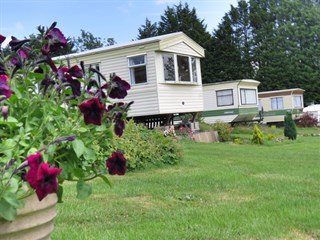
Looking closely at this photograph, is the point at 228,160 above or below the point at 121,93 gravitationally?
below

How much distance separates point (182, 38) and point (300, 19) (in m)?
29.3

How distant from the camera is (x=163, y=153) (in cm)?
798

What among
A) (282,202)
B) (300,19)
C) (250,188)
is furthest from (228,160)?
(300,19)

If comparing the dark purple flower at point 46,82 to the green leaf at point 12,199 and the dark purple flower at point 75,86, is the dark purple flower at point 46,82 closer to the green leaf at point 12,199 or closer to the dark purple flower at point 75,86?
the dark purple flower at point 75,86

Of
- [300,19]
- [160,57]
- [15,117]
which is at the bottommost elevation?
[15,117]

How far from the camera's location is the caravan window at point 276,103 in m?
28.4

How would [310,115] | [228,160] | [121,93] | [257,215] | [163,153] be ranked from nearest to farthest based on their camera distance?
[121,93] < [257,215] < [163,153] < [228,160] < [310,115]

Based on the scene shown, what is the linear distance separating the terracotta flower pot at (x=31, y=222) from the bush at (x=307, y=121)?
27651 mm

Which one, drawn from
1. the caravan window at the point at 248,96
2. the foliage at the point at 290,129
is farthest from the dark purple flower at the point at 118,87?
the caravan window at the point at 248,96

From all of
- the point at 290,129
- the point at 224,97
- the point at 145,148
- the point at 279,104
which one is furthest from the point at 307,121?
the point at 145,148

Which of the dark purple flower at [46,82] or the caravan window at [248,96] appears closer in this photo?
the dark purple flower at [46,82]

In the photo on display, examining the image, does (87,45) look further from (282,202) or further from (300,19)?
(282,202)

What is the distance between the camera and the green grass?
3.31 meters

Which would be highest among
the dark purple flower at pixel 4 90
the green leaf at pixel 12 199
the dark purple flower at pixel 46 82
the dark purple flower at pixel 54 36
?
the dark purple flower at pixel 54 36
